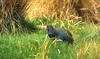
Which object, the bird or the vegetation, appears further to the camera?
the bird

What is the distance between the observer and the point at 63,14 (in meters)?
10.4

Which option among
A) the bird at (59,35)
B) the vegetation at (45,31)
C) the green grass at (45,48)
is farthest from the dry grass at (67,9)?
the bird at (59,35)

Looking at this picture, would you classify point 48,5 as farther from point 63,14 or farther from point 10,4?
point 10,4


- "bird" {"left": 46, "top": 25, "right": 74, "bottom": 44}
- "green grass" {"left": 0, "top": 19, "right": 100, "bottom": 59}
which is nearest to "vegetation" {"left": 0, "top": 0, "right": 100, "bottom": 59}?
"green grass" {"left": 0, "top": 19, "right": 100, "bottom": 59}

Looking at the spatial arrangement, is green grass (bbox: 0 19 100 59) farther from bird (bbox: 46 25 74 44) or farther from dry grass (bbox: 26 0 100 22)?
dry grass (bbox: 26 0 100 22)

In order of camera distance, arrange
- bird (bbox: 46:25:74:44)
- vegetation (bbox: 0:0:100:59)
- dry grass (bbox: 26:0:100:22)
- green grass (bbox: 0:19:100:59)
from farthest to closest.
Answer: dry grass (bbox: 26:0:100:22)
bird (bbox: 46:25:74:44)
vegetation (bbox: 0:0:100:59)
green grass (bbox: 0:19:100:59)

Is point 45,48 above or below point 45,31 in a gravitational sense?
above

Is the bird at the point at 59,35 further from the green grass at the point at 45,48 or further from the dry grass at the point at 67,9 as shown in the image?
the dry grass at the point at 67,9

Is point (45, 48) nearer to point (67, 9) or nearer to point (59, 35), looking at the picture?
point (59, 35)

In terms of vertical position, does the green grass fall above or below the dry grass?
below

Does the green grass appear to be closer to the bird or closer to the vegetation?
the vegetation

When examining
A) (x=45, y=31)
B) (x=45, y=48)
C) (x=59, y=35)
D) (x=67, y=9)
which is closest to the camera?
(x=45, y=48)

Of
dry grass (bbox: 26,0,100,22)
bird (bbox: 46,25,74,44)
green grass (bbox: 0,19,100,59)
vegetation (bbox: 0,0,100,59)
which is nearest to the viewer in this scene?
green grass (bbox: 0,19,100,59)

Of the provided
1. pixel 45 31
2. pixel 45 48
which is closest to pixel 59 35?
pixel 45 31
